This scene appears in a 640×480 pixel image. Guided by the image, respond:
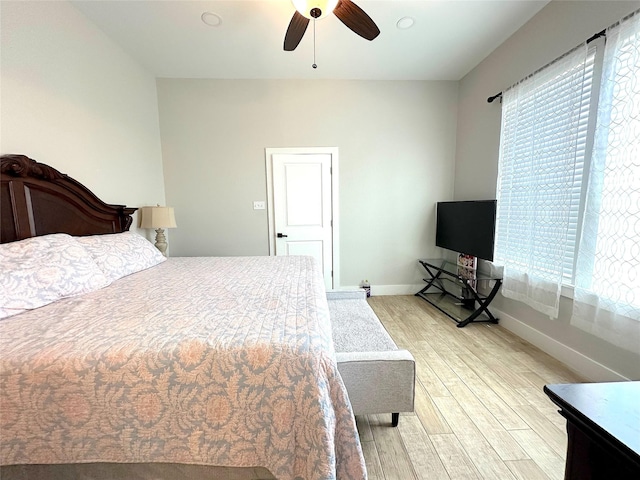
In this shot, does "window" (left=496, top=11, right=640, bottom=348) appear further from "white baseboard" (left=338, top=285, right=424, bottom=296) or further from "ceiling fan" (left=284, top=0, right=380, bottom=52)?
"ceiling fan" (left=284, top=0, right=380, bottom=52)

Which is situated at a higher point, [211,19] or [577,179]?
[211,19]

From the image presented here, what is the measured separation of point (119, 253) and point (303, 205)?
2092 millimetres

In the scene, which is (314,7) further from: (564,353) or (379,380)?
(564,353)

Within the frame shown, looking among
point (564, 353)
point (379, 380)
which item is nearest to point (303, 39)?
point (379, 380)

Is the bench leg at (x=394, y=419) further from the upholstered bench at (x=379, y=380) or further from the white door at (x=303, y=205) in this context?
the white door at (x=303, y=205)

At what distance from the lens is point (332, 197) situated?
3553 mm

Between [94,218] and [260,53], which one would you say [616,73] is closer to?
[260,53]

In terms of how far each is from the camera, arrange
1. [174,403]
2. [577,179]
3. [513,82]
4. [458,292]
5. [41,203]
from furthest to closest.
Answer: [458,292] → [513,82] → [577,179] → [41,203] → [174,403]

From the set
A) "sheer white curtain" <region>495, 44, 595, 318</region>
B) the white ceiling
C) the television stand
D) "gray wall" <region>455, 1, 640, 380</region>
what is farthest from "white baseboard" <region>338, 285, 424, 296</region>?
the white ceiling

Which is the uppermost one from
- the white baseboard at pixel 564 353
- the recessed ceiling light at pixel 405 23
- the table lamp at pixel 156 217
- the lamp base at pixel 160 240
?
the recessed ceiling light at pixel 405 23

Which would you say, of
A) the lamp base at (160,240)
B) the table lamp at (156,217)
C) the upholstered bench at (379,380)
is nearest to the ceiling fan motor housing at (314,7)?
the upholstered bench at (379,380)

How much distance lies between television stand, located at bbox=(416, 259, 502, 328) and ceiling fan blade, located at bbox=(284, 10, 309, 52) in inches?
102

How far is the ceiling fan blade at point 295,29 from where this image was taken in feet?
6.09

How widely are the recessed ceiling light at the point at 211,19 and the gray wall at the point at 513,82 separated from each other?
2688mm
